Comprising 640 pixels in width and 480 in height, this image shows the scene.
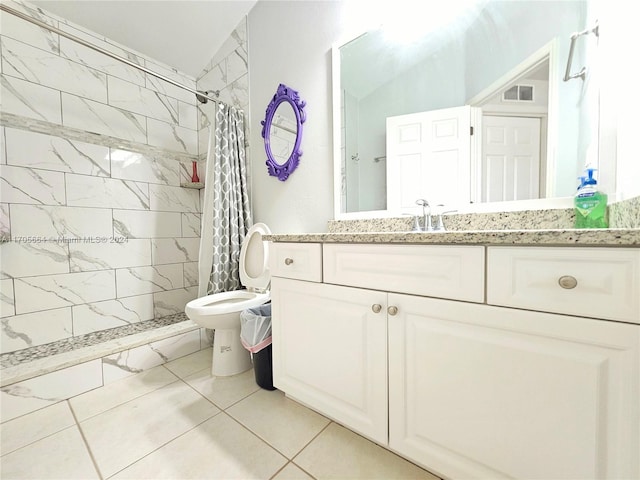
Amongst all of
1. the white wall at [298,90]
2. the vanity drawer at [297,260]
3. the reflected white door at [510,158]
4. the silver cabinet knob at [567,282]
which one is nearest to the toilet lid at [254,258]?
the white wall at [298,90]

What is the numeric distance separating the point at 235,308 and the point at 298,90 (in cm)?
142

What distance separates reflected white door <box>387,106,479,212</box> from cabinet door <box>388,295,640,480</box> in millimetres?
641

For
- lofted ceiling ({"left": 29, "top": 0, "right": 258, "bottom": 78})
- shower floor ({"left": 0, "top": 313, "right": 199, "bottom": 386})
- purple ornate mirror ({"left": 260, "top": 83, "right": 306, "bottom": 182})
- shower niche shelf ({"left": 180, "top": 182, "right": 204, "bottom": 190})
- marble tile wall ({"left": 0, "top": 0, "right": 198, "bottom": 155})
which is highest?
lofted ceiling ({"left": 29, "top": 0, "right": 258, "bottom": 78})

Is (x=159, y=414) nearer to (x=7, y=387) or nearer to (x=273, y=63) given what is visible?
(x=7, y=387)

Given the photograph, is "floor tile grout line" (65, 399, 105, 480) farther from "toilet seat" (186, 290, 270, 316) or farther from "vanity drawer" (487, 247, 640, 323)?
"vanity drawer" (487, 247, 640, 323)

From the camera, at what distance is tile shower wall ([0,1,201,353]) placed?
1533 mm

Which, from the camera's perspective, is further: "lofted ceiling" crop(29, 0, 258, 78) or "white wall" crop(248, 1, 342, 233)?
"lofted ceiling" crop(29, 0, 258, 78)

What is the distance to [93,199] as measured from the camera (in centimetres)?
181

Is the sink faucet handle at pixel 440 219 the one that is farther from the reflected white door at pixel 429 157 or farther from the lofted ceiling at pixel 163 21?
the lofted ceiling at pixel 163 21

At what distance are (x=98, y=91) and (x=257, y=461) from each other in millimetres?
2541

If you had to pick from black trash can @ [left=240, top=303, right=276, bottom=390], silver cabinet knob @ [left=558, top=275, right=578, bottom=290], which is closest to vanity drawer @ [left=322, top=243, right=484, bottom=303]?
silver cabinet knob @ [left=558, top=275, right=578, bottom=290]

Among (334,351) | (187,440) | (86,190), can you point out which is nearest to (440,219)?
(334,351)

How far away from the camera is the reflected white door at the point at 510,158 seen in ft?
3.19

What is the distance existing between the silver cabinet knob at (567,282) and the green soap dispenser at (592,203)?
459 mm
